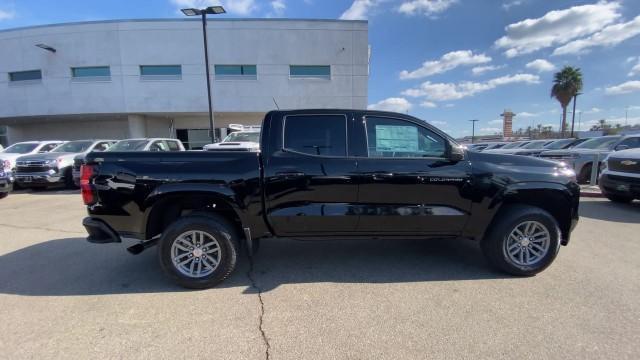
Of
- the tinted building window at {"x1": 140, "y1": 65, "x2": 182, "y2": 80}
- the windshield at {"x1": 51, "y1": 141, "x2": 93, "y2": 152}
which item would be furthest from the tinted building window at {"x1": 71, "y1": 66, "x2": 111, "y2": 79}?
the windshield at {"x1": 51, "y1": 141, "x2": 93, "y2": 152}

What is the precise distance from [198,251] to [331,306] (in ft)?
5.10

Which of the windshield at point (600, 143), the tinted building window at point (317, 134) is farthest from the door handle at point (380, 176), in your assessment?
the windshield at point (600, 143)

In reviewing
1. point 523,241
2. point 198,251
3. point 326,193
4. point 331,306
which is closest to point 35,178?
point 198,251

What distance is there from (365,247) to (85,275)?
3548 mm

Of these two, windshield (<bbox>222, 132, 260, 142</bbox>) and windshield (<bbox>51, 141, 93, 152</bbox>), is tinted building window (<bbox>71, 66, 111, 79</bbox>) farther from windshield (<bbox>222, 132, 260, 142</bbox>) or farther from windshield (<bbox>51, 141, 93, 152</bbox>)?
windshield (<bbox>222, 132, 260, 142</bbox>)

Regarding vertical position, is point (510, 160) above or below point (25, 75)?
below

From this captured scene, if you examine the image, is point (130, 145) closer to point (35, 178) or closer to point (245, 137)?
point (35, 178)

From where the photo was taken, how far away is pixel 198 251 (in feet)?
11.5

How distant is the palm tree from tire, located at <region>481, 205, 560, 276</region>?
43.2m

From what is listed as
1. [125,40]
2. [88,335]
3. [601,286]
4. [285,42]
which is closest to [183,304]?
[88,335]

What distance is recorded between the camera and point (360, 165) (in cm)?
351

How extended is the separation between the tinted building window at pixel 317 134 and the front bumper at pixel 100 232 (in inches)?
83.1

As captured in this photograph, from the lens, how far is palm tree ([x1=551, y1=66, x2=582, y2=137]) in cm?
3650

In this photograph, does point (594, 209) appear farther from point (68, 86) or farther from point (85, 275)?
point (68, 86)
